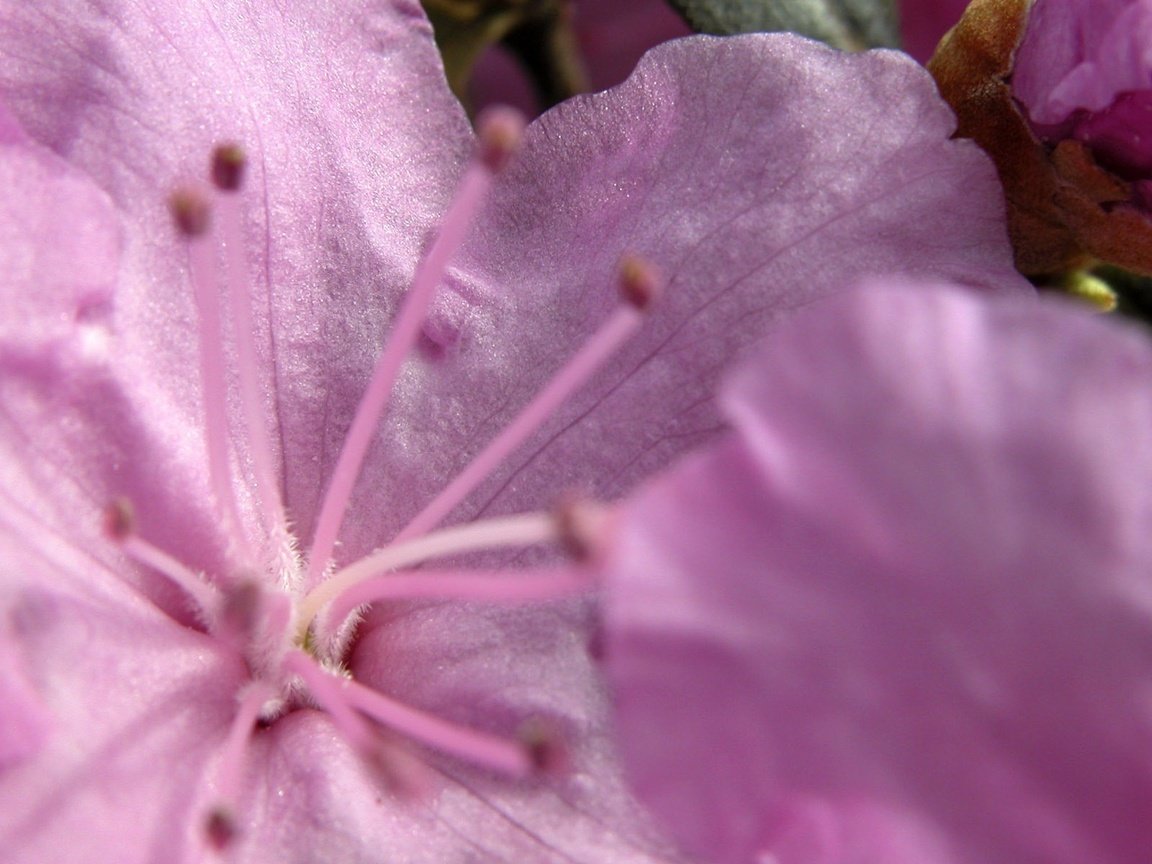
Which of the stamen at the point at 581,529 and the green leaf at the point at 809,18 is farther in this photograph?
the green leaf at the point at 809,18

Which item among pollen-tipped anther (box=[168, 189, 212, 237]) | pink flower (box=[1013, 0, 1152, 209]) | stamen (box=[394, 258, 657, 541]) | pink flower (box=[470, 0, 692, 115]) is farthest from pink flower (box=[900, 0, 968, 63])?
pollen-tipped anther (box=[168, 189, 212, 237])

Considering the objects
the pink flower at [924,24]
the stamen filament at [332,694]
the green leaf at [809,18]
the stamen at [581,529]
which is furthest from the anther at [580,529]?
the pink flower at [924,24]

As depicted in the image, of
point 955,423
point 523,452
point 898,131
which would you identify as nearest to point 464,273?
point 523,452

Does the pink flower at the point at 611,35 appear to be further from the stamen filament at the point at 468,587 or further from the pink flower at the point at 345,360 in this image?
the stamen filament at the point at 468,587

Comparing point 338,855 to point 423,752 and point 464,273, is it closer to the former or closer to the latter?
point 423,752

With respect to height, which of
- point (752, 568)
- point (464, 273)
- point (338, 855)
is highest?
point (752, 568)

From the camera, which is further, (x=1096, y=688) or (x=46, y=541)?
(x=46, y=541)

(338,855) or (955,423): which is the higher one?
(955,423)
